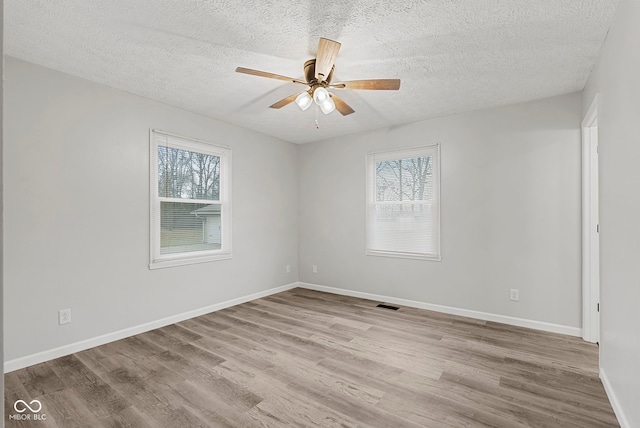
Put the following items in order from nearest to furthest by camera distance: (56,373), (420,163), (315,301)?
(56,373), (420,163), (315,301)

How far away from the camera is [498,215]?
371cm

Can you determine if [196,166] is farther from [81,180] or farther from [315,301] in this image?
[315,301]

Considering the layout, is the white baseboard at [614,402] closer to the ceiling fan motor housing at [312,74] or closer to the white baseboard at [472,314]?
the white baseboard at [472,314]

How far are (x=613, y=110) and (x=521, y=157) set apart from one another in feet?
4.95

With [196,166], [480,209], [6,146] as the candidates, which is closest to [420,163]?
[480,209]

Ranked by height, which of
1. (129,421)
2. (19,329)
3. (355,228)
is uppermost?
(355,228)

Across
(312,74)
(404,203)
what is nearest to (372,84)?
(312,74)

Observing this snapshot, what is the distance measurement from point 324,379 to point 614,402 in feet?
6.37

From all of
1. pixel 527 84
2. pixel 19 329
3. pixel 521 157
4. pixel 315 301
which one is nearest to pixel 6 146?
pixel 19 329

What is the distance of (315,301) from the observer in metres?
4.63

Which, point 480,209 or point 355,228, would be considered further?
point 355,228

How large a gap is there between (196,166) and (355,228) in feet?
7.97

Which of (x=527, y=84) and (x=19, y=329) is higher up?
(x=527, y=84)

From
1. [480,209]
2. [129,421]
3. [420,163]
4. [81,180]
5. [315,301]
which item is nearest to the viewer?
[129,421]
